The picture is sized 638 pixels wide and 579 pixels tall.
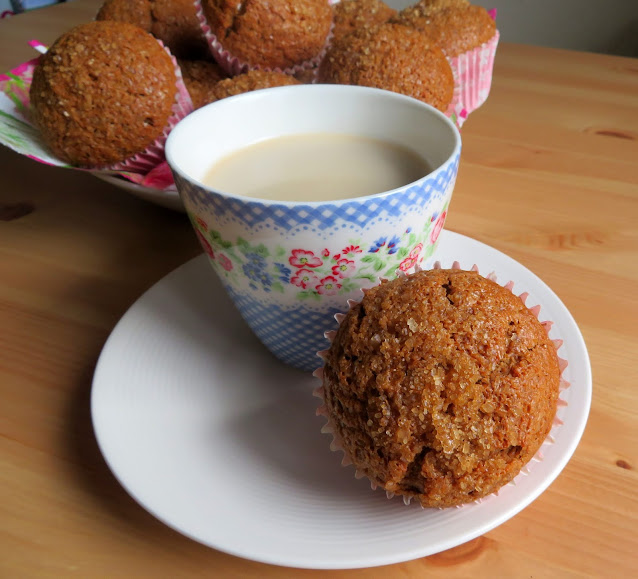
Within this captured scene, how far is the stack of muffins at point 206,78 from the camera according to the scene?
89 cm

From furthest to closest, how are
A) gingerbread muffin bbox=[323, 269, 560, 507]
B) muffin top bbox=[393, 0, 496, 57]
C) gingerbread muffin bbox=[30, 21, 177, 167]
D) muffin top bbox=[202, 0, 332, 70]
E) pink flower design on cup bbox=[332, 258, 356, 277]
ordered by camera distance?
muffin top bbox=[393, 0, 496, 57], muffin top bbox=[202, 0, 332, 70], gingerbread muffin bbox=[30, 21, 177, 167], pink flower design on cup bbox=[332, 258, 356, 277], gingerbread muffin bbox=[323, 269, 560, 507]

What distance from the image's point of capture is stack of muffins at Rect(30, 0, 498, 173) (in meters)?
0.89

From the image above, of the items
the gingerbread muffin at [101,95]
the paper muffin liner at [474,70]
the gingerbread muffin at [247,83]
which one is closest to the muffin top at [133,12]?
the gingerbread muffin at [101,95]

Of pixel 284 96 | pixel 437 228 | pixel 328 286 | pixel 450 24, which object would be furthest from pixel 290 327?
pixel 450 24

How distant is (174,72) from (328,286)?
55 centimetres

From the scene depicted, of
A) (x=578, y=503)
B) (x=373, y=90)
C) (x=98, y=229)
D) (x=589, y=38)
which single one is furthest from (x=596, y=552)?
(x=589, y=38)

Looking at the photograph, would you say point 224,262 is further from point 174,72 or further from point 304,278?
point 174,72

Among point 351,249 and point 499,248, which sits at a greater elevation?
point 351,249

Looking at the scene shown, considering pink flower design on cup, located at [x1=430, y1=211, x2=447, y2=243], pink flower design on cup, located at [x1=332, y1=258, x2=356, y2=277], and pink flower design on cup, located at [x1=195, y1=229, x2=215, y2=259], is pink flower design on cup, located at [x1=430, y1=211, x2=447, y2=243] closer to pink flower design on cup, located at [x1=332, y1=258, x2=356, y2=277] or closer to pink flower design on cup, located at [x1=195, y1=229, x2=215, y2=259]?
pink flower design on cup, located at [x1=332, y1=258, x2=356, y2=277]

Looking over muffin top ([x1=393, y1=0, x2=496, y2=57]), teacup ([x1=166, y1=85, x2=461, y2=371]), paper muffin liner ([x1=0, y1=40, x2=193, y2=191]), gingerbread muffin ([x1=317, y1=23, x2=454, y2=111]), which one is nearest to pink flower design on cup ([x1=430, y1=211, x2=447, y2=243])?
teacup ([x1=166, y1=85, x2=461, y2=371])

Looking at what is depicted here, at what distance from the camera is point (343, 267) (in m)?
0.60

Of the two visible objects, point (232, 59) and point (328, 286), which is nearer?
point (328, 286)

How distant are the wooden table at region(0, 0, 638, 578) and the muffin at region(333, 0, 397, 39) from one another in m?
0.30

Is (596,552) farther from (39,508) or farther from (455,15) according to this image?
(455,15)
